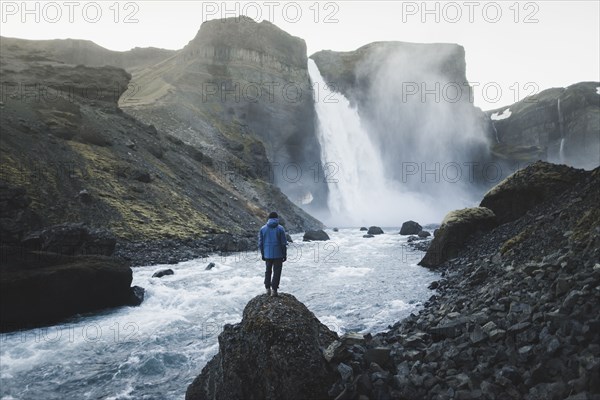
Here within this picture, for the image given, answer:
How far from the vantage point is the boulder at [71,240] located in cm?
1909

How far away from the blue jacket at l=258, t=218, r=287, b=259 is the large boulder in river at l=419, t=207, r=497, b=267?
1663 cm

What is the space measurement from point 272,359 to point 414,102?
413ft

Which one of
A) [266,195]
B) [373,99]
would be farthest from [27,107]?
[373,99]

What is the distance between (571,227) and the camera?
1285 centimetres

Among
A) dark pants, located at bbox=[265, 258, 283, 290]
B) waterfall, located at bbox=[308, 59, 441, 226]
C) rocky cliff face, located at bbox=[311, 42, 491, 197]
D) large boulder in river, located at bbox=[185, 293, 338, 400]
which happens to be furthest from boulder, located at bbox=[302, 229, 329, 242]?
rocky cliff face, located at bbox=[311, 42, 491, 197]

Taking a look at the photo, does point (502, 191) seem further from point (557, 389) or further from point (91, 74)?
point (91, 74)

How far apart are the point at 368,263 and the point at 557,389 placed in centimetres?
2313

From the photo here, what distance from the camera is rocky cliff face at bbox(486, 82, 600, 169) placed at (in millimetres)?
108250

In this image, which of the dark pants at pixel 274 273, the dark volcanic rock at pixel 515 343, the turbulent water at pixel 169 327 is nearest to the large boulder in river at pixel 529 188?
the turbulent water at pixel 169 327

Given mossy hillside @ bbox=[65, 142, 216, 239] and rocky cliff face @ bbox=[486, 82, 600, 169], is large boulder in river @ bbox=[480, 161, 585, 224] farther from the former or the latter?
rocky cliff face @ bbox=[486, 82, 600, 169]

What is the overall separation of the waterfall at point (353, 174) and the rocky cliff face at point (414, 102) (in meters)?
8.70

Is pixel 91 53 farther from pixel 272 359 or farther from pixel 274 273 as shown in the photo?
pixel 272 359

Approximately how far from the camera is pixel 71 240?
20000 mm

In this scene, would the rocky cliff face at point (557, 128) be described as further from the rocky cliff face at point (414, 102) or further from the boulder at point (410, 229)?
the boulder at point (410, 229)
